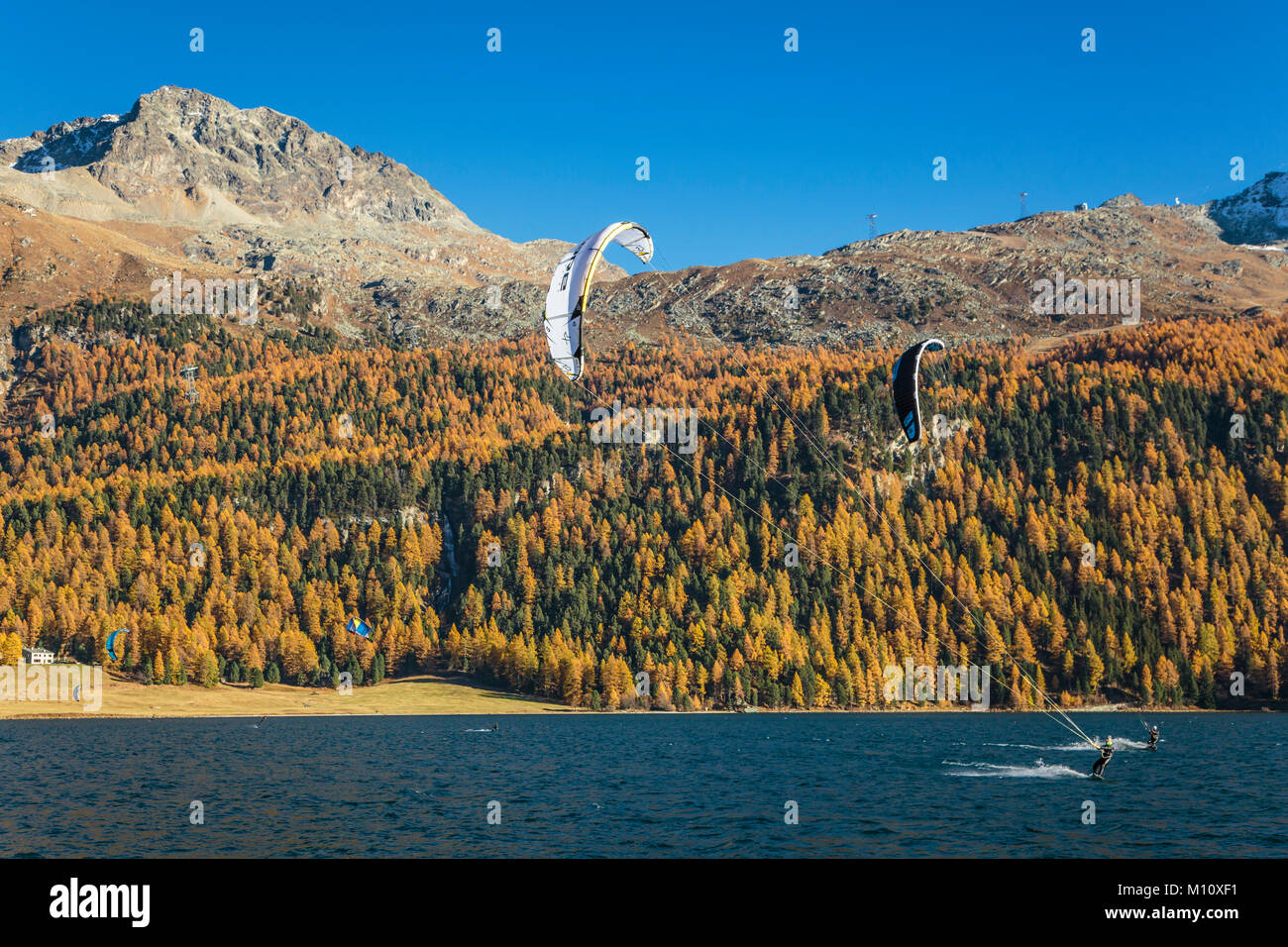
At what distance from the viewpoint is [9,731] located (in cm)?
12988

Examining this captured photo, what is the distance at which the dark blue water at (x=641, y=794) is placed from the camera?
51.9 meters

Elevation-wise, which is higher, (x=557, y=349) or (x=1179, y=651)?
(x=557, y=349)

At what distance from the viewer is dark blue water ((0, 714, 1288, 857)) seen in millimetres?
51875

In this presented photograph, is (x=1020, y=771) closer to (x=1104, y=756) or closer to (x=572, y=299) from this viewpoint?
(x=1104, y=756)

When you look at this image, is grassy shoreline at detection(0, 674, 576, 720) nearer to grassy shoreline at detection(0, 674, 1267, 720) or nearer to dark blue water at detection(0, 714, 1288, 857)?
grassy shoreline at detection(0, 674, 1267, 720)

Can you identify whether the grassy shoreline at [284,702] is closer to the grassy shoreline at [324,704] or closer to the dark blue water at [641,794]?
the grassy shoreline at [324,704]

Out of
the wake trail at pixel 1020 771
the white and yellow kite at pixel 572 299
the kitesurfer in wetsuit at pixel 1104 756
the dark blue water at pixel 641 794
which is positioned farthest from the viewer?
the wake trail at pixel 1020 771

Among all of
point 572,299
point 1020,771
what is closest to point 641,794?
point 1020,771

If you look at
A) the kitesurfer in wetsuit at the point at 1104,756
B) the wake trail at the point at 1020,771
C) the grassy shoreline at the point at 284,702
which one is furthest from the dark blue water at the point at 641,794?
the grassy shoreline at the point at 284,702

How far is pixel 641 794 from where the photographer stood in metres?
69.4
